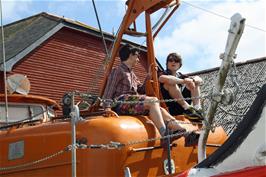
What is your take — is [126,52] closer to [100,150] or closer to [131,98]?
[131,98]

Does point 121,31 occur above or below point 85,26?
below

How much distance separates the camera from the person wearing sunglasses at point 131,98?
4.98 meters

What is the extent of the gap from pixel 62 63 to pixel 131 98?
52.2 ft

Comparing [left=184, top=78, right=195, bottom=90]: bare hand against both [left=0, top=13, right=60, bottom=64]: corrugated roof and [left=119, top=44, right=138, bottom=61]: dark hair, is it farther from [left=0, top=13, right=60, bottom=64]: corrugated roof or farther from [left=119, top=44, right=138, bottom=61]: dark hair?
[left=0, top=13, right=60, bottom=64]: corrugated roof

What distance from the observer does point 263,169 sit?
2.55m

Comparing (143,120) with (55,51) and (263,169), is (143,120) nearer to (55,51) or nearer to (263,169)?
(263,169)

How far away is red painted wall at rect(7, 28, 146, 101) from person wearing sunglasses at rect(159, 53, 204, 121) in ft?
44.7

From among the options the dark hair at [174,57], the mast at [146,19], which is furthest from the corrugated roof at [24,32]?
the dark hair at [174,57]

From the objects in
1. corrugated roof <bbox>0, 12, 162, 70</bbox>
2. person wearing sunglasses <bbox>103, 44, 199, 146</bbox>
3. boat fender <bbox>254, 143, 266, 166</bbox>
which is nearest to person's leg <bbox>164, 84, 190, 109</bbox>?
person wearing sunglasses <bbox>103, 44, 199, 146</bbox>

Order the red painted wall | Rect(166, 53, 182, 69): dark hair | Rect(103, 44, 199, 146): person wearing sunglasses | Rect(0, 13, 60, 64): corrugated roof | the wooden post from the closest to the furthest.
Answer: the wooden post → Rect(103, 44, 199, 146): person wearing sunglasses → Rect(166, 53, 182, 69): dark hair → Rect(0, 13, 60, 64): corrugated roof → the red painted wall

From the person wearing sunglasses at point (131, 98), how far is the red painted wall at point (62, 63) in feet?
45.6

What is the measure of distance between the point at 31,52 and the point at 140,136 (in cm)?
1517

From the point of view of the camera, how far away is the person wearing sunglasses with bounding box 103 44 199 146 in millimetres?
4980

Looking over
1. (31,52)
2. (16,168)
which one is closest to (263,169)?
(16,168)
